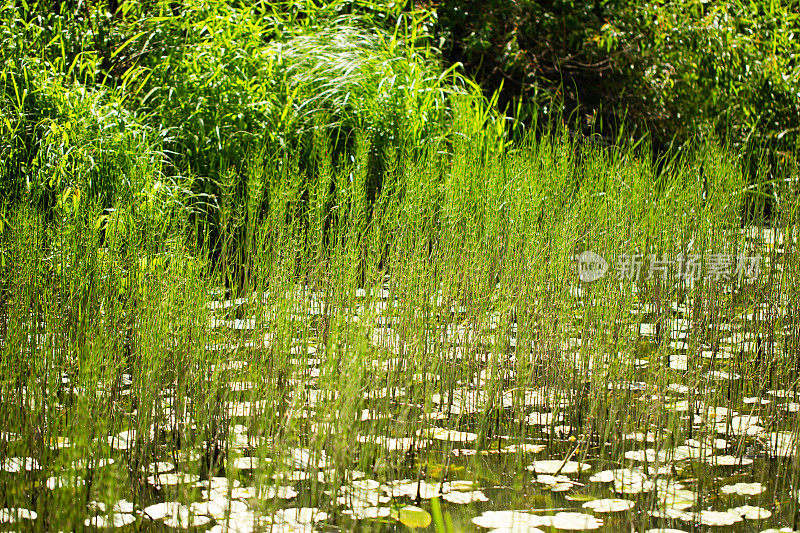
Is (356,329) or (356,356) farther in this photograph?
(356,329)

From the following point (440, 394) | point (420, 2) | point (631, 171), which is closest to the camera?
point (440, 394)

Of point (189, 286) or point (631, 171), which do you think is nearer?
point (189, 286)

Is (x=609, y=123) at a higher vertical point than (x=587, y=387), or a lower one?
higher

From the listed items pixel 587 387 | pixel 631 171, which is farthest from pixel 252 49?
pixel 587 387

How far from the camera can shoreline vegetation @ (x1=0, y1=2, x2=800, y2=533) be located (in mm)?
2494

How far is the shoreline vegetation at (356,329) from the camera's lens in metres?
2.49

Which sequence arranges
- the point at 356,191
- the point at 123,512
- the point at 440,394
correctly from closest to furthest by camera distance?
the point at 123,512
the point at 440,394
the point at 356,191

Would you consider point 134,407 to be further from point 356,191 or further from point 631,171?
point 631,171

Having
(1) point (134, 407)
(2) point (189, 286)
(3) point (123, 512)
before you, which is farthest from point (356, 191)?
(3) point (123, 512)

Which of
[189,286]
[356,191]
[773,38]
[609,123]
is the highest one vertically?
[773,38]

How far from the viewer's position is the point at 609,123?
778 cm

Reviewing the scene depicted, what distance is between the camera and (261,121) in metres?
5.54

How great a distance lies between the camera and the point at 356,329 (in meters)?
2.94

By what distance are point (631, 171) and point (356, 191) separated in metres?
1.73
